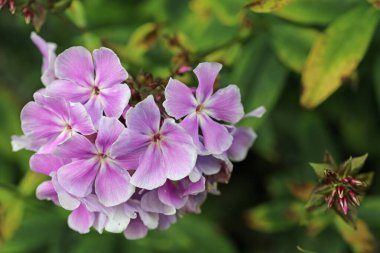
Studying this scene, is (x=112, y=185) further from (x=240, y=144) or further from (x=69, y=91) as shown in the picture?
(x=240, y=144)

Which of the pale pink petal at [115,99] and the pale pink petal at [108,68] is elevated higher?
the pale pink petal at [108,68]

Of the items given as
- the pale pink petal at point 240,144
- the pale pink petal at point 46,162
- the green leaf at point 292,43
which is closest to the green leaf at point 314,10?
the green leaf at point 292,43

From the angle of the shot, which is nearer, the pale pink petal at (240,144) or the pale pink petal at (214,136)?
the pale pink petal at (214,136)

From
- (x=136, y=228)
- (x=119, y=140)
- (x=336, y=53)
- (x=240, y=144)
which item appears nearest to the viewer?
(x=119, y=140)

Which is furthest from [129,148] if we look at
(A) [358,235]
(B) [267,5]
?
(A) [358,235]

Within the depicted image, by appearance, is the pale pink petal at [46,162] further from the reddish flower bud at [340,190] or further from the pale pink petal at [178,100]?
the reddish flower bud at [340,190]

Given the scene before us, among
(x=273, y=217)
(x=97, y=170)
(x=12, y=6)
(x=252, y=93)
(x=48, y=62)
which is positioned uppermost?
(x=12, y=6)

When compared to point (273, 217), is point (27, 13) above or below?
above
